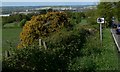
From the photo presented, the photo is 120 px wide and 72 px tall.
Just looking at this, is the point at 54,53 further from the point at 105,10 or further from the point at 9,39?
the point at 105,10

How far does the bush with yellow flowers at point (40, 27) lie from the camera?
11062mm

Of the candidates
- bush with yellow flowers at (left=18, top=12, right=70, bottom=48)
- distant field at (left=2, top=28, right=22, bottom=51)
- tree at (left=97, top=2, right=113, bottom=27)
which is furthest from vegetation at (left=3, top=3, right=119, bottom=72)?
tree at (left=97, top=2, right=113, bottom=27)

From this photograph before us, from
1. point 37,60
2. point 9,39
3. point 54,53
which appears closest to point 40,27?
point 54,53

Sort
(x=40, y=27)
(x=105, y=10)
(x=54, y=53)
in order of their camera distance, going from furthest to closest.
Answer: (x=105, y=10)
(x=40, y=27)
(x=54, y=53)

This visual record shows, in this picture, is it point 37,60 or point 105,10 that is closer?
point 37,60

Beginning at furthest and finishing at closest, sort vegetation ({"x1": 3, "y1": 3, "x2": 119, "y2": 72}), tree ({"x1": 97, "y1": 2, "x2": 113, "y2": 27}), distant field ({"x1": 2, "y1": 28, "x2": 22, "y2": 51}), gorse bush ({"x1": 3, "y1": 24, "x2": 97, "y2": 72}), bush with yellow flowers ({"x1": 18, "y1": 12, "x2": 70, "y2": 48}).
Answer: tree ({"x1": 97, "y1": 2, "x2": 113, "y2": 27})
bush with yellow flowers ({"x1": 18, "y1": 12, "x2": 70, "y2": 48})
distant field ({"x1": 2, "y1": 28, "x2": 22, "y2": 51})
vegetation ({"x1": 3, "y1": 3, "x2": 119, "y2": 72})
gorse bush ({"x1": 3, "y1": 24, "x2": 97, "y2": 72})

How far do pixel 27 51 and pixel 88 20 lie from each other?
20.1 metres

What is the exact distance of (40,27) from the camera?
11344 mm

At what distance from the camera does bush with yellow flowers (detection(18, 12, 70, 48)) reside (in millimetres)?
11062

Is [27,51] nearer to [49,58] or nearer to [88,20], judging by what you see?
[49,58]

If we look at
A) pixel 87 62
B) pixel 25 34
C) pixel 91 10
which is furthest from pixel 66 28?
pixel 91 10

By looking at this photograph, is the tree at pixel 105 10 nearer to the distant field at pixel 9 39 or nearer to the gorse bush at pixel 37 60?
the distant field at pixel 9 39

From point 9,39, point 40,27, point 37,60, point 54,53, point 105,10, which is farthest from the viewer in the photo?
point 105,10

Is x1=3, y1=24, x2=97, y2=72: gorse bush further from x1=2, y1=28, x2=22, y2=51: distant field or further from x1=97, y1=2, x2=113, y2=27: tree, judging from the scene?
x1=97, y1=2, x2=113, y2=27: tree
